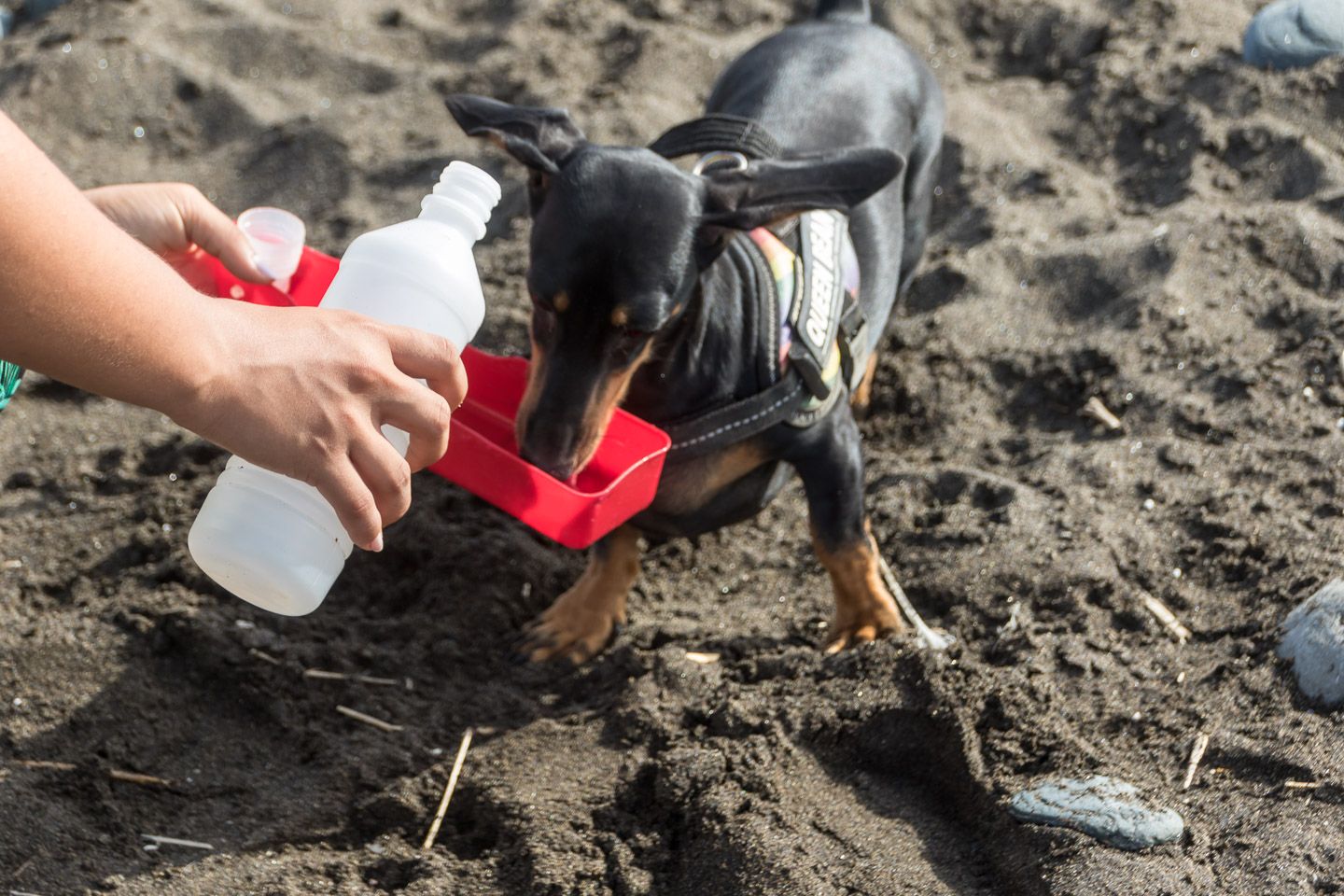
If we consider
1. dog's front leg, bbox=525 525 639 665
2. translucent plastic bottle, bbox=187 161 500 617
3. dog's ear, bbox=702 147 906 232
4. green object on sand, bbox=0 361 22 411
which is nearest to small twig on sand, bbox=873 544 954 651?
dog's front leg, bbox=525 525 639 665

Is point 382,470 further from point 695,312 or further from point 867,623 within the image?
point 867,623

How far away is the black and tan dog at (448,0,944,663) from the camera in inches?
98.7

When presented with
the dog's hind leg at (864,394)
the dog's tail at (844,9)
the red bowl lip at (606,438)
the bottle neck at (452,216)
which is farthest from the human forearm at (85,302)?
the dog's tail at (844,9)

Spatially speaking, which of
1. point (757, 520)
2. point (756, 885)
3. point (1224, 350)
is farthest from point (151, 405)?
point (1224, 350)

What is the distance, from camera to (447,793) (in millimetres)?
2576

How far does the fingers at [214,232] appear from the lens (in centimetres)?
252

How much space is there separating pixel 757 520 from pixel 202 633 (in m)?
1.49

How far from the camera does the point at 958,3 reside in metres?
5.41

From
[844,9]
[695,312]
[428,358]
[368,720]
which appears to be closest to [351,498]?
[428,358]

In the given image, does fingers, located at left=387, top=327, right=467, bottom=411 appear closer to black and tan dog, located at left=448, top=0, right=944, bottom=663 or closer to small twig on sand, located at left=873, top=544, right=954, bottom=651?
black and tan dog, located at left=448, top=0, right=944, bottom=663

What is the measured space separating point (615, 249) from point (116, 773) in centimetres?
145

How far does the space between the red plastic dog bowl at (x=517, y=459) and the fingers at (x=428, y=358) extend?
70cm

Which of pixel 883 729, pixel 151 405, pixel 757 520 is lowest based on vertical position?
pixel 757 520

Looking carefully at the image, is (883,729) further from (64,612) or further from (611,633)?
(64,612)
